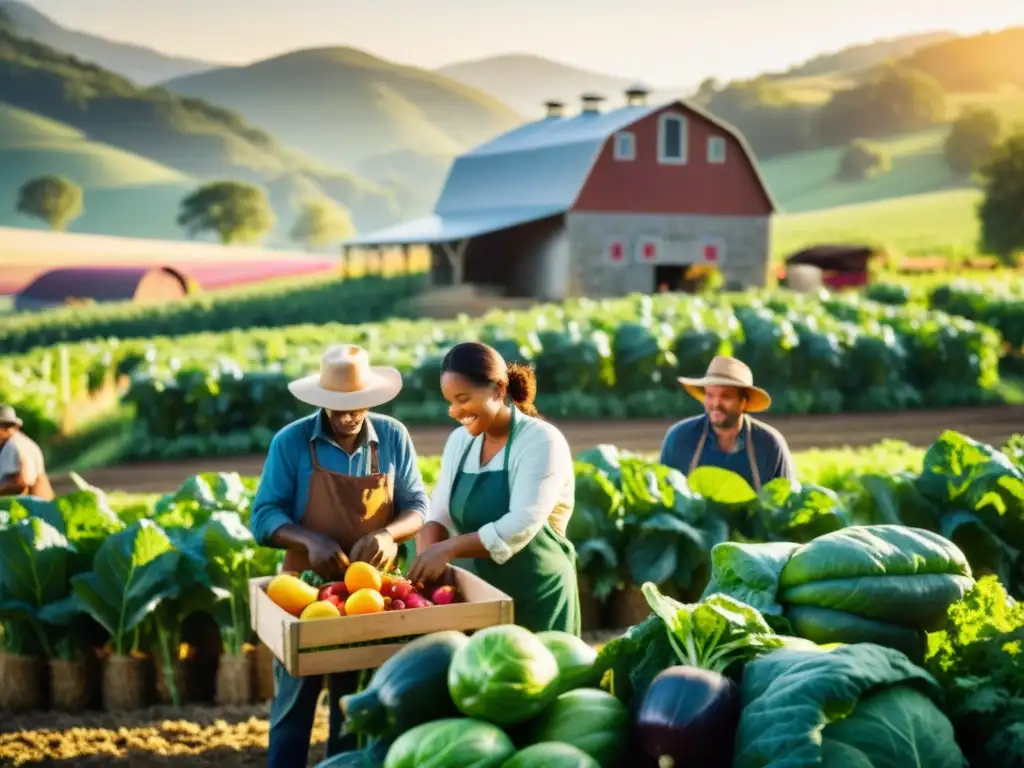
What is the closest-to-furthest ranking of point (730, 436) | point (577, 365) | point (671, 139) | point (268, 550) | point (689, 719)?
point (689, 719)
point (268, 550)
point (730, 436)
point (577, 365)
point (671, 139)

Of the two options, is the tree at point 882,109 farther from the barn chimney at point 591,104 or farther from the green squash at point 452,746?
the green squash at point 452,746

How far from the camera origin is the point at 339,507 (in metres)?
4.54

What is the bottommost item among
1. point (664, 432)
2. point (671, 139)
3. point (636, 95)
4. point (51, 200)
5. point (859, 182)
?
point (664, 432)

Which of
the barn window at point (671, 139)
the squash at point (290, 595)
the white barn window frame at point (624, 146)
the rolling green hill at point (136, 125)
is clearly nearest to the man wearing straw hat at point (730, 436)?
the squash at point (290, 595)

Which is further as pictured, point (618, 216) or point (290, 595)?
point (618, 216)

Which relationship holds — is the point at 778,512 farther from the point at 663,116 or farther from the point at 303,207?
the point at 303,207

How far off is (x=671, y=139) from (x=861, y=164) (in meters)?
63.5

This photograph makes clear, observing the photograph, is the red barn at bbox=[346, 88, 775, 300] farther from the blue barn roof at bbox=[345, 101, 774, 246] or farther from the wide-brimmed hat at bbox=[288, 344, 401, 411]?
the wide-brimmed hat at bbox=[288, 344, 401, 411]

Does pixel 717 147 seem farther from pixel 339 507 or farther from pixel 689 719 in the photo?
pixel 689 719

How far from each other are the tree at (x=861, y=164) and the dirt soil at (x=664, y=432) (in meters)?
81.3

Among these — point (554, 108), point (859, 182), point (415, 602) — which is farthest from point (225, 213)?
point (415, 602)

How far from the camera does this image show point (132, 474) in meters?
15.1

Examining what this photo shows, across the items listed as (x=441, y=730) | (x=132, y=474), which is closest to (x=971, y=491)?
(x=441, y=730)

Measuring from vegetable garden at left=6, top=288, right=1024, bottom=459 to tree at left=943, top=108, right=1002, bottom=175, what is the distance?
3037 inches
